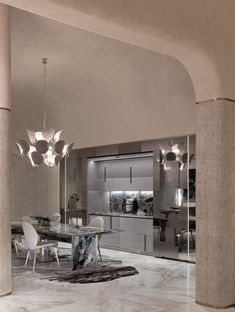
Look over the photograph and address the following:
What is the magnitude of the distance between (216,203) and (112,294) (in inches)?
78.8

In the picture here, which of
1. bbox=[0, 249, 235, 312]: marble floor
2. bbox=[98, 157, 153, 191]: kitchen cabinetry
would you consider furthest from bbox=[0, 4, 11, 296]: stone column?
bbox=[98, 157, 153, 191]: kitchen cabinetry

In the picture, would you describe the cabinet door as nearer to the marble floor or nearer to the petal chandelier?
the petal chandelier

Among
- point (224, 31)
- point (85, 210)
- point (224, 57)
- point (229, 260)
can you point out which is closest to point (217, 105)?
point (224, 57)

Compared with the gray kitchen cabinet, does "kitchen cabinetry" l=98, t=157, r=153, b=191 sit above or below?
above

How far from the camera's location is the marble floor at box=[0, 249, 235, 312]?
5.52m

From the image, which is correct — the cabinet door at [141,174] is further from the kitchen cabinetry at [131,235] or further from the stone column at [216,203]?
the stone column at [216,203]

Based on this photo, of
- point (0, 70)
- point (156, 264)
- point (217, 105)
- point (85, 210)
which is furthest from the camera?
point (85, 210)

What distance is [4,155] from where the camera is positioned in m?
6.01

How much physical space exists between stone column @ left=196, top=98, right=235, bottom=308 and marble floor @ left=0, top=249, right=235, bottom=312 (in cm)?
29

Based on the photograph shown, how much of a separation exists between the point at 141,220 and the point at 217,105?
18.5 feet

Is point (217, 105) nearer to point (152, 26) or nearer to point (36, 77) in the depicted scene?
point (152, 26)

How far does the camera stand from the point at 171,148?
920cm

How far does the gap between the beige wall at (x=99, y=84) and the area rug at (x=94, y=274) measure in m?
2.65

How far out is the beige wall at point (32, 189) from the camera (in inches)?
494
